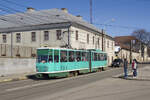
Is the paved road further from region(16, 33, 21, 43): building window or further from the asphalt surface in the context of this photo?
region(16, 33, 21, 43): building window

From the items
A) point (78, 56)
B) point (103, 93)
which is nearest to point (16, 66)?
point (78, 56)

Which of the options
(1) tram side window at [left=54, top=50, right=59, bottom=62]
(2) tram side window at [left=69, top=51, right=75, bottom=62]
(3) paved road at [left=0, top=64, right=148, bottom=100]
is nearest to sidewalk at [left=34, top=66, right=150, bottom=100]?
(3) paved road at [left=0, top=64, right=148, bottom=100]

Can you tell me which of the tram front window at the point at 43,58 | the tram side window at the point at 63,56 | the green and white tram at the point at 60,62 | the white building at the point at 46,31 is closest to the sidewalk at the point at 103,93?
the green and white tram at the point at 60,62

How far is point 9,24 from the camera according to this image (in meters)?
38.8

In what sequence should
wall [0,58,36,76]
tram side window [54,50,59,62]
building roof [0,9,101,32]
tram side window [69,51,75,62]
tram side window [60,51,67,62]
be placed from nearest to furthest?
tram side window [54,50,59,62] → tram side window [60,51,67,62] → tram side window [69,51,75,62] → wall [0,58,36,76] → building roof [0,9,101,32]

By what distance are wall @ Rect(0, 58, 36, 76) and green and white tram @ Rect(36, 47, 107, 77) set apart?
4.46 meters

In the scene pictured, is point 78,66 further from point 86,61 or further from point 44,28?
point 44,28

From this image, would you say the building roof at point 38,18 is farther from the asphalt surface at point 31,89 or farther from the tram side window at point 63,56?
the asphalt surface at point 31,89

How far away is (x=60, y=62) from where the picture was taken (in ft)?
60.5

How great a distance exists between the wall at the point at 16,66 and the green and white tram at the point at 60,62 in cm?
446

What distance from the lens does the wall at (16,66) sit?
2056cm

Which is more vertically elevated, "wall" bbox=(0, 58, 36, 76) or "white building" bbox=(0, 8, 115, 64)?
"white building" bbox=(0, 8, 115, 64)

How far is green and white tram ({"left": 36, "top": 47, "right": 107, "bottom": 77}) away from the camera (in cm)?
1777

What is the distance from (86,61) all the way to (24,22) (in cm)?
1769
